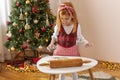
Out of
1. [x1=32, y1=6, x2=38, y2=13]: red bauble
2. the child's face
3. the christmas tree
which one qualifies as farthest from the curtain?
the child's face

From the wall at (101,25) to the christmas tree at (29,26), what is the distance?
0.53 m

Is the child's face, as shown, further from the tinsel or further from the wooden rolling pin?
the tinsel

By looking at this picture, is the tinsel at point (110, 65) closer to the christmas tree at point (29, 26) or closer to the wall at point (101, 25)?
the wall at point (101, 25)

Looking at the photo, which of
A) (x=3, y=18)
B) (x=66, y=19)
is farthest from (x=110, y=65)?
(x=3, y=18)

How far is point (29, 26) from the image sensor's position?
302cm

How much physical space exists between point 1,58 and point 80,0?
138 cm

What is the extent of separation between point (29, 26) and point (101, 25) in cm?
97

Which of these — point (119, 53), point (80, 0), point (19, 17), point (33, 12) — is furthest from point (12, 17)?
point (119, 53)

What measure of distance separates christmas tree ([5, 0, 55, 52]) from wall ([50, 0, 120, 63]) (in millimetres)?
532

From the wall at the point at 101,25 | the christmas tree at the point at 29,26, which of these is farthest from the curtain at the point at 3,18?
the wall at the point at 101,25

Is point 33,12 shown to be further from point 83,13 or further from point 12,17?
point 83,13

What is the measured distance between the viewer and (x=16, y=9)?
3.07m

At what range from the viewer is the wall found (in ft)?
10.2

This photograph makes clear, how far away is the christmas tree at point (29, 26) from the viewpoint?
3.04m
